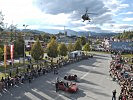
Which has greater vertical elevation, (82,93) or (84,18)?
(84,18)

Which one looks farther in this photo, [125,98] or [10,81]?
[10,81]

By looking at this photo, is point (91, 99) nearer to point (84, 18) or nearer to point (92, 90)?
point (92, 90)

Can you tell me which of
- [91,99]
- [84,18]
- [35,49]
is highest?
[84,18]

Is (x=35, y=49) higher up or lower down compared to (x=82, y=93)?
higher up

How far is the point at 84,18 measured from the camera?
46.8m

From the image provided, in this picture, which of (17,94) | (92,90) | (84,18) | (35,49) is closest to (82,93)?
(92,90)

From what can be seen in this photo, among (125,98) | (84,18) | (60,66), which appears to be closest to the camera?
(125,98)

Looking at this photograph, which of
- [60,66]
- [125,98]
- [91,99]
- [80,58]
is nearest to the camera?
[125,98]

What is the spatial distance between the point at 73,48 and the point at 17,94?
64.4m

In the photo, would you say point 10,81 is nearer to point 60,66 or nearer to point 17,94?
point 17,94

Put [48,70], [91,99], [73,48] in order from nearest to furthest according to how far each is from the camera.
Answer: [91,99] → [48,70] → [73,48]

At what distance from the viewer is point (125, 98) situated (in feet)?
95.8

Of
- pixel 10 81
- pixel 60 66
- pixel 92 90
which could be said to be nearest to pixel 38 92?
pixel 10 81

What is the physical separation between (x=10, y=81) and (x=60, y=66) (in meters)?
22.3
